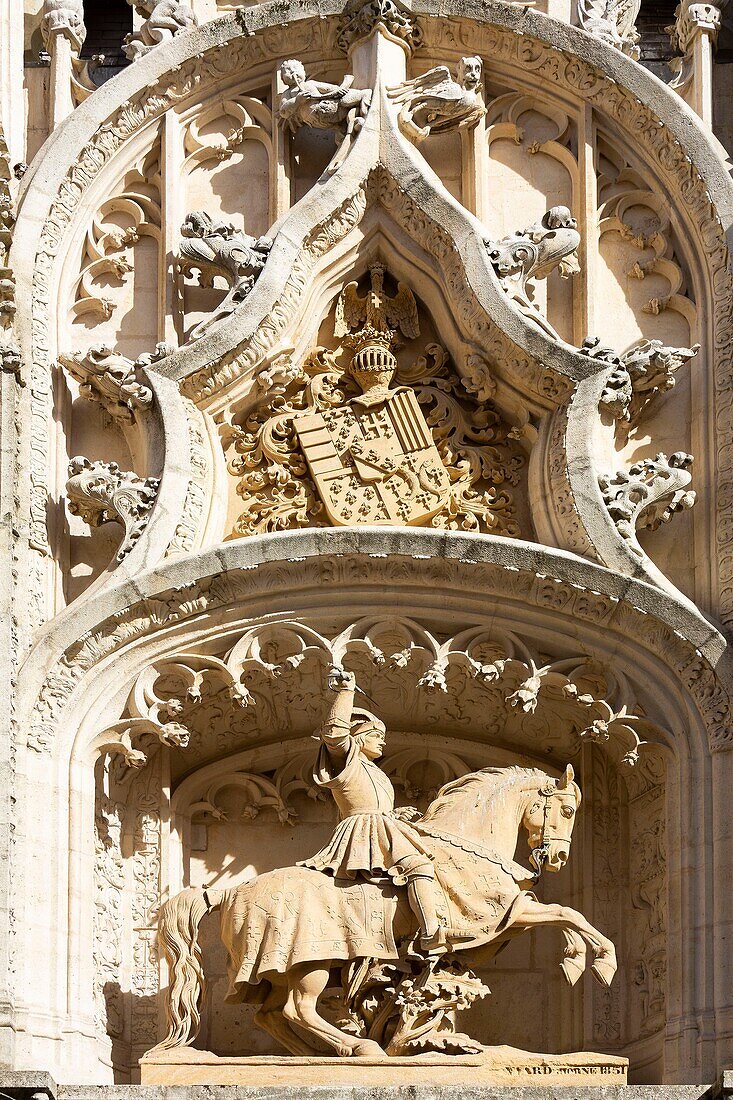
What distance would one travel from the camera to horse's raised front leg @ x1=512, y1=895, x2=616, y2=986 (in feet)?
34.2

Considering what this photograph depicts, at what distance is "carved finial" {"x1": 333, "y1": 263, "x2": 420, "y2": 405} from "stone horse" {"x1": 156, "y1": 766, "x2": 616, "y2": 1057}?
2061mm

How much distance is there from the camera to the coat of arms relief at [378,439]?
36.8ft

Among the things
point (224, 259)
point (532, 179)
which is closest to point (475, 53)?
point (532, 179)

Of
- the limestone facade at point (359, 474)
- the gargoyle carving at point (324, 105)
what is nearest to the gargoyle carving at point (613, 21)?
the limestone facade at point (359, 474)

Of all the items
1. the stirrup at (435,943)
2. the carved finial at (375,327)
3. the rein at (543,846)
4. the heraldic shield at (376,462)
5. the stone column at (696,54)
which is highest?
the stone column at (696,54)

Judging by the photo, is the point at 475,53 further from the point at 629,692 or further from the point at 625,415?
the point at 629,692

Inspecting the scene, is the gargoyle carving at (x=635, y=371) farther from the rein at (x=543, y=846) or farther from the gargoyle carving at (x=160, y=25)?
the gargoyle carving at (x=160, y=25)

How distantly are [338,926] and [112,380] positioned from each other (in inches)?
101

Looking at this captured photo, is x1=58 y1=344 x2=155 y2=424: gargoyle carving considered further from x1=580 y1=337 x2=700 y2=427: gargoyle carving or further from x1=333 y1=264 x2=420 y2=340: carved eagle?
x1=580 y1=337 x2=700 y2=427: gargoyle carving

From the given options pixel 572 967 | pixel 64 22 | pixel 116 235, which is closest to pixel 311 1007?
pixel 572 967

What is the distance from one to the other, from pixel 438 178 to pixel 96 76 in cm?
180

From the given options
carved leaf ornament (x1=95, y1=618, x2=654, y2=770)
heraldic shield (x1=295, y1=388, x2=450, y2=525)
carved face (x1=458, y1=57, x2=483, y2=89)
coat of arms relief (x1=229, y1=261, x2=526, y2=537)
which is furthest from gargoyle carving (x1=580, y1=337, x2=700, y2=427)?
carved face (x1=458, y1=57, x2=483, y2=89)

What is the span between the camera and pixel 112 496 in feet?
36.1

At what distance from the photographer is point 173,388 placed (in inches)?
441
